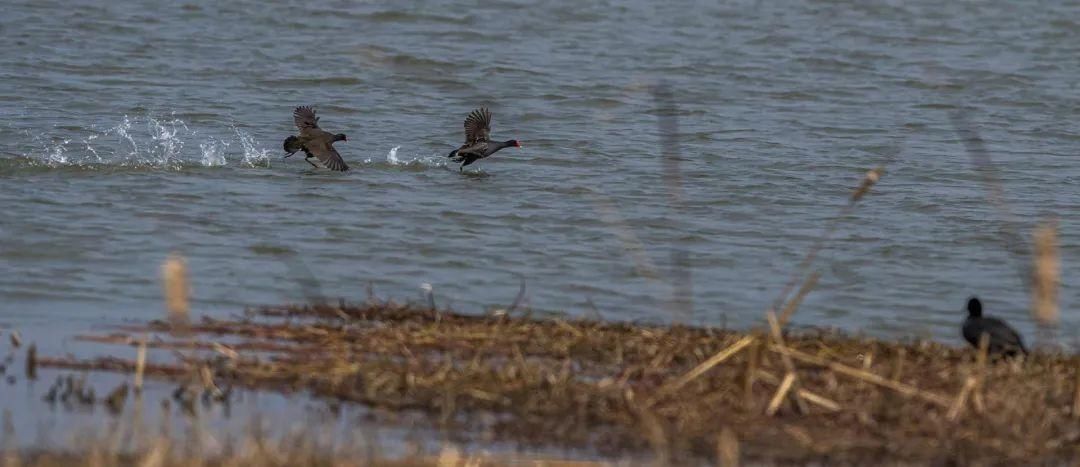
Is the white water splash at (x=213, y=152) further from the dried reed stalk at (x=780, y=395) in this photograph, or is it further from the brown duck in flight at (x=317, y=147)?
the dried reed stalk at (x=780, y=395)

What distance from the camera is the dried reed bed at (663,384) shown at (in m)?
6.28

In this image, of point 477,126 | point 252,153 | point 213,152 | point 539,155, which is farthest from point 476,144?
point 213,152

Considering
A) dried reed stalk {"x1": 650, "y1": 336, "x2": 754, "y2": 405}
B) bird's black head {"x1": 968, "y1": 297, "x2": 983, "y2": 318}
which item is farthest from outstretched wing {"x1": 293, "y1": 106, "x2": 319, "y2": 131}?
dried reed stalk {"x1": 650, "y1": 336, "x2": 754, "y2": 405}

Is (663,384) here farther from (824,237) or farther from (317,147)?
(317,147)

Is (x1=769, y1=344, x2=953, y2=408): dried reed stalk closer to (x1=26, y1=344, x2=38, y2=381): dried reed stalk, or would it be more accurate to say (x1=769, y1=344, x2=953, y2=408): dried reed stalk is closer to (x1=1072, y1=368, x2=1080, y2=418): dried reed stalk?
(x1=1072, y1=368, x2=1080, y2=418): dried reed stalk

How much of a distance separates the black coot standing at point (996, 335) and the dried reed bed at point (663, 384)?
0.31 ft

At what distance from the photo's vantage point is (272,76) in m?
19.6

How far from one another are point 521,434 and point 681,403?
2.23 feet

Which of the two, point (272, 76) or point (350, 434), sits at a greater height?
point (350, 434)

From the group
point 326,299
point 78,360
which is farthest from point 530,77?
point 78,360

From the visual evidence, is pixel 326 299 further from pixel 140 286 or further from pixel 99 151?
pixel 99 151

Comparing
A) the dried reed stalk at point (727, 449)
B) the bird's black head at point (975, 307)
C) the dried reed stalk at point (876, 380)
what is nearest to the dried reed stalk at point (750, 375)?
the dried reed stalk at point (876, 380)

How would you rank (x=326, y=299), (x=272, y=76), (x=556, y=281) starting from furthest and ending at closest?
(x=272, y=76)
(x=556, y=281)
(x=326, y=299)

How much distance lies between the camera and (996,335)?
306 inches
